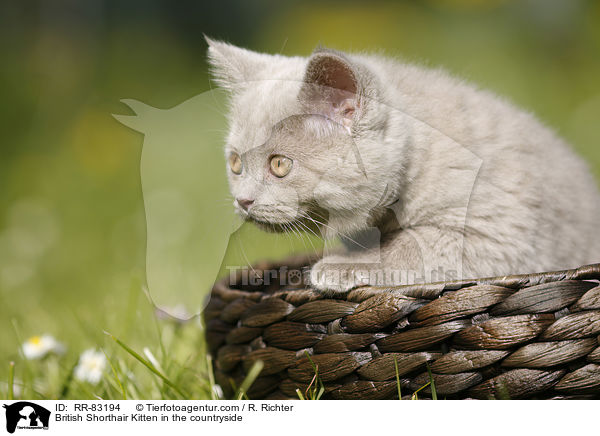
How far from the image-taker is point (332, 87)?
1.00 m

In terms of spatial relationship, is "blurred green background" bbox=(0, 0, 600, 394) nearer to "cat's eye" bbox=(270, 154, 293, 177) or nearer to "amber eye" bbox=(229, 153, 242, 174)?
"amber eye" bbox=(229, 153, 242, 174)

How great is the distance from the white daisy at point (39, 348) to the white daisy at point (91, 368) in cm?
8

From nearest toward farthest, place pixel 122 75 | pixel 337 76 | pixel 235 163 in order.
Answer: pixel 337 76, pixel 235 163, pixel 122 75

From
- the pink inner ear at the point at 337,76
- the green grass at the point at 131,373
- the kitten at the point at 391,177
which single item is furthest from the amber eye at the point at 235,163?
the green grass at the point at 131,373

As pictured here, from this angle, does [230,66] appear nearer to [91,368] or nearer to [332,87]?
[332,87]

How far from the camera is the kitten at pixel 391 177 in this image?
1.02 metres

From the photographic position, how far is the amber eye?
1.14 m

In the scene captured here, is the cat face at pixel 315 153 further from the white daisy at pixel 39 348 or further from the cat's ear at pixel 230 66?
the white daisy at pixel 39 348

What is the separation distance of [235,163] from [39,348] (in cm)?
60

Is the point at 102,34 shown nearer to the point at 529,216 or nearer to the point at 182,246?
the point at 182,246

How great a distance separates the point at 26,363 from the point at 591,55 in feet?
9.81

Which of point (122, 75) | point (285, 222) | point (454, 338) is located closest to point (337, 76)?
point (285, 222)

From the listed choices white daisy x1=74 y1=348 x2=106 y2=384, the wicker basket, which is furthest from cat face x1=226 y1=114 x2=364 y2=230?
white daisy x1=74 y1=348 x2=106 y2=384
